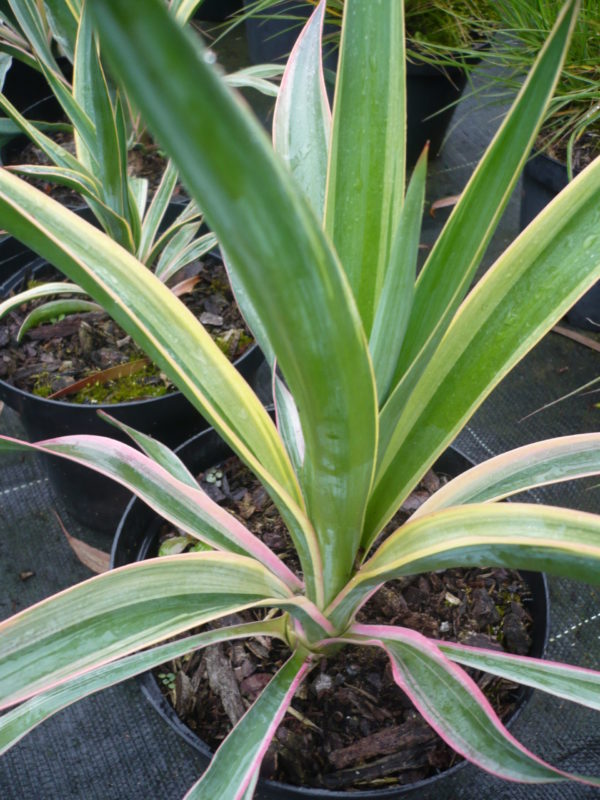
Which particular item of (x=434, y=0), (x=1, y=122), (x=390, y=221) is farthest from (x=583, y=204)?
(x=434, y=0)

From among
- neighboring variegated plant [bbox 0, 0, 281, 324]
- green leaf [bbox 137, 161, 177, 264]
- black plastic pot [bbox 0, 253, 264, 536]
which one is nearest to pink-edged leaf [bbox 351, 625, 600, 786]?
black plastic pot [bbox 0, 253, 264, 536]

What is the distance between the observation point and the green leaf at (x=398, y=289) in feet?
1.34

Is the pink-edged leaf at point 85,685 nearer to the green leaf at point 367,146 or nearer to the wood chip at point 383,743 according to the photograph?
the wood chip at point 383,743

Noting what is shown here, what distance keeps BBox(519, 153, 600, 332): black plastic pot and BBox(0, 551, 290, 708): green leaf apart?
1.03 metres

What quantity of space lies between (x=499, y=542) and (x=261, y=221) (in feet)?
0.75

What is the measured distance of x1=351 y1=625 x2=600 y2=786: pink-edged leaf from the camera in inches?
17.9

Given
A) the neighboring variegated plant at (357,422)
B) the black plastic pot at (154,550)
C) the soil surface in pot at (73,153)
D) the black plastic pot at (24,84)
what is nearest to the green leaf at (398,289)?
the neighboring variegated plant at (357,422)

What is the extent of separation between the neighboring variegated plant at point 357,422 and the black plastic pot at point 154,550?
0.34 feet

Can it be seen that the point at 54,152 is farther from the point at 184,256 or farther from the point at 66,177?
the point at 184,256

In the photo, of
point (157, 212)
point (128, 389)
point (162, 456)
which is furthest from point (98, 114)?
point (162, 456)

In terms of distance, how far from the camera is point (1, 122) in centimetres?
130

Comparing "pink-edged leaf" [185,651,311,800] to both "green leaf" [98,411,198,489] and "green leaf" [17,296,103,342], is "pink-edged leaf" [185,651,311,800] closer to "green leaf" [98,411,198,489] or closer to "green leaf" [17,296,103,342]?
"green leaf" [98,411,198,489]

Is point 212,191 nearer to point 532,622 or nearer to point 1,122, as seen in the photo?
Answer: point 532,622

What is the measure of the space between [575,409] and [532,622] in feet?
2.43
